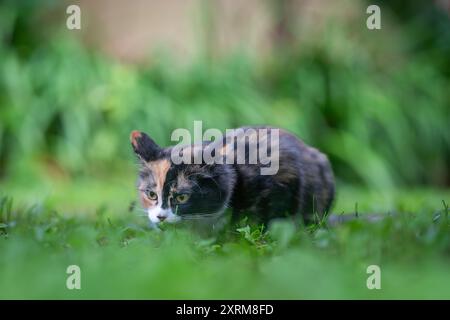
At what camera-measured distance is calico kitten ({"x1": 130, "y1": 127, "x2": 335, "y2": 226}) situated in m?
3.69

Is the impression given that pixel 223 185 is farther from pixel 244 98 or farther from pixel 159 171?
pixel 244 98

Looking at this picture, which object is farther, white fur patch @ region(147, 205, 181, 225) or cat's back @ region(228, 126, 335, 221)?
cat's back @ region(228, 126, 335, 221)

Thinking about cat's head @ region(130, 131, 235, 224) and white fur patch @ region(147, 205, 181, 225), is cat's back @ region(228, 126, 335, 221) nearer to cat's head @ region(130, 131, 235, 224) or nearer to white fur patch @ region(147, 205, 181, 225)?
cat's head @ region(130, 131, 235, 224)

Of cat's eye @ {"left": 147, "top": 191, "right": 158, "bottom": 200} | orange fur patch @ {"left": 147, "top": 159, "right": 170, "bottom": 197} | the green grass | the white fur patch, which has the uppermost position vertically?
orange fur patch @ {"left": 147, "top": 159, "right": 170, "bottom": 197}

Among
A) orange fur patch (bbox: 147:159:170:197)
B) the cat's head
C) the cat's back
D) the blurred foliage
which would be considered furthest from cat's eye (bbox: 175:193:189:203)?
the blurred foliage

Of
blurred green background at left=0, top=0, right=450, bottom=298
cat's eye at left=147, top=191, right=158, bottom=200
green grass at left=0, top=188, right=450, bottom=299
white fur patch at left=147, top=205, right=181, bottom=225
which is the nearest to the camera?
green grass at left=0, top=188, right=450, bottom=299

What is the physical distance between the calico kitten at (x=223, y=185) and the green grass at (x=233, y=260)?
0.51 feet

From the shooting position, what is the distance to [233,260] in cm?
289

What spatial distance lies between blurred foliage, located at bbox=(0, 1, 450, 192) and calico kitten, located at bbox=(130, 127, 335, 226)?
13.5ft

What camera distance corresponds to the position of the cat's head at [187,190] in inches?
145

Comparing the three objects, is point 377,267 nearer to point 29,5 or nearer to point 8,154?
point 8,154

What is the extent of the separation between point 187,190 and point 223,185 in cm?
19

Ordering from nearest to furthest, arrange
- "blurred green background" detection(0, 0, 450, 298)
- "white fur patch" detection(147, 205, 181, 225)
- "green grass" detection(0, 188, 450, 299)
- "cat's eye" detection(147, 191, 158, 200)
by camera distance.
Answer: "green grass" detection(0, 188, 450, 299) < "white fur patch" detection(147, 205, 181, 225) < "cat's eye" detection(147, 191, 158, 200) < "blurred green background" detection(0, 0, 450, 298)

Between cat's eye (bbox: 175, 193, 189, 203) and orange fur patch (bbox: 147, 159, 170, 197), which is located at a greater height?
orange fur patch (bbox: 147, 159, 170, 197)
